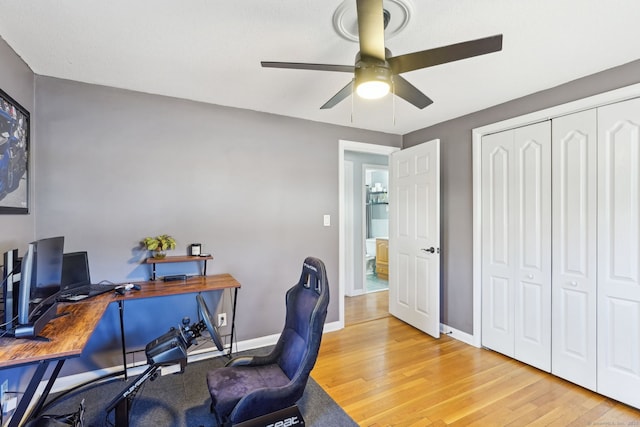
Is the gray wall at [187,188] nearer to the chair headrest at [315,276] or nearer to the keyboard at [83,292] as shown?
the keyboard at [83,292]

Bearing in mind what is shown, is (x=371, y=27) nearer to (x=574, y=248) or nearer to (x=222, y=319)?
(x=574, y=248)

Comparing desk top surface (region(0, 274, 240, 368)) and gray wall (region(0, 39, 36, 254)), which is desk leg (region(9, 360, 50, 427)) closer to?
desk top surface (region(0, 274, 240, 368))

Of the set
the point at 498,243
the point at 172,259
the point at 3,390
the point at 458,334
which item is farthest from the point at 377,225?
the point at 3,390

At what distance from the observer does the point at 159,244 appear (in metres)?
2.53

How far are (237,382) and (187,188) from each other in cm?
171

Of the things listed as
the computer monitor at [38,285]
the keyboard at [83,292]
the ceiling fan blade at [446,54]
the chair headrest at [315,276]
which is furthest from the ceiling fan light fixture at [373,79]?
the keyboard at [83,292]

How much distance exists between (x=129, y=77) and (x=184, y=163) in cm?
77

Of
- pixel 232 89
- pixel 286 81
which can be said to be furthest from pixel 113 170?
pixel 286 81

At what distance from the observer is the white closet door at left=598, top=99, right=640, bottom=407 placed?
2.07 metres

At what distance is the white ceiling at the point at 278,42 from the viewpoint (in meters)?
1.55

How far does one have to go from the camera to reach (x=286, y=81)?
2.38 meters

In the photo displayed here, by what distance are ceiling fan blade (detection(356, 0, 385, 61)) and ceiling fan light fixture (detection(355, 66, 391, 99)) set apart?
0.06 m

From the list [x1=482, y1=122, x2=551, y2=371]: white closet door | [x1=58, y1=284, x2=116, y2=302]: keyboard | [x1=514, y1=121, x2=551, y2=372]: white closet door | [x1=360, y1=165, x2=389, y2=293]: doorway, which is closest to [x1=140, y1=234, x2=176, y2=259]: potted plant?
[x1=58, y1=284, x2=116, y2=302]: keyboard

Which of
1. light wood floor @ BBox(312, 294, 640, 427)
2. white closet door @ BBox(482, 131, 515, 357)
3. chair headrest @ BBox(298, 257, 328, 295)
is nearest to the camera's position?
chair headrest @ BBox(298, 257, 328, 295)
